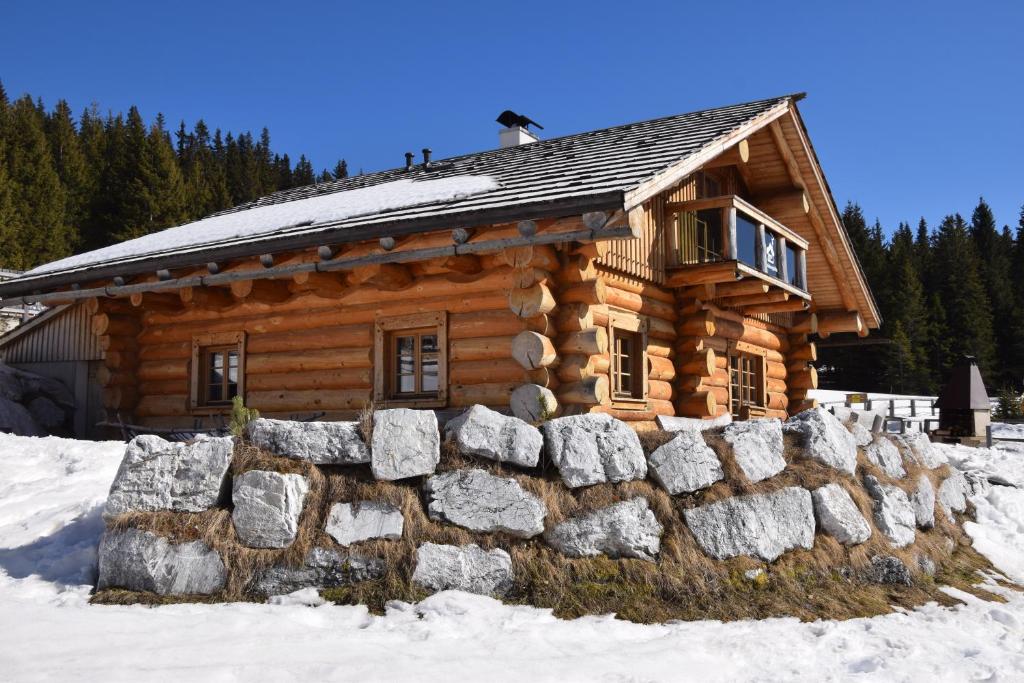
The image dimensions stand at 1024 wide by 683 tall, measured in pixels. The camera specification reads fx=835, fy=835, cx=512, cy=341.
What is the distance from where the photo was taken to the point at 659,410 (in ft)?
41.3

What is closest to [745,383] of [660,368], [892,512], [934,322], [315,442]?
[660,368]

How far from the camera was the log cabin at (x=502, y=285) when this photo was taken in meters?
9.84

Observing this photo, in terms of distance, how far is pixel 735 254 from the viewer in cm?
1231

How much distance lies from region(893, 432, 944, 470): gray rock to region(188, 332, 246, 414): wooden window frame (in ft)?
30.9

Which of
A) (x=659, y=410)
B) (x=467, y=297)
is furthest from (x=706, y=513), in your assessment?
(x=659, y=410)

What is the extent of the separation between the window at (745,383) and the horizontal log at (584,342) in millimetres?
5470

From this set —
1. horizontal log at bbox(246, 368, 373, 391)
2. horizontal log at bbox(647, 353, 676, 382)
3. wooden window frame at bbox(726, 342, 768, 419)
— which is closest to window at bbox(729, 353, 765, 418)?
wooden window frame at bbox(726, 342, 768, 419)

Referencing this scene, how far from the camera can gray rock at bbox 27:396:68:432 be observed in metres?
14.6

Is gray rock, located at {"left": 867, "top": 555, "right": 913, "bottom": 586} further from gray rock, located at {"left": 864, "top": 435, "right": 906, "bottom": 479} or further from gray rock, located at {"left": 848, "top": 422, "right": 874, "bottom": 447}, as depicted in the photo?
gray rock, located at {"left": 848, "top": 422, "right": 874, "bottom": 447}

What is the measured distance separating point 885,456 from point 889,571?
180cm

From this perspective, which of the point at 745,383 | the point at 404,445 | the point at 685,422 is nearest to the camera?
the point at 404,445

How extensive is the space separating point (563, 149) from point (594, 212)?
5.30 metres

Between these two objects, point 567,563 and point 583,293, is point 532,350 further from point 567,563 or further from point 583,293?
point 567,563

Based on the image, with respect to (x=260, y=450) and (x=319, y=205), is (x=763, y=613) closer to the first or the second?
(x=260, y=450)
